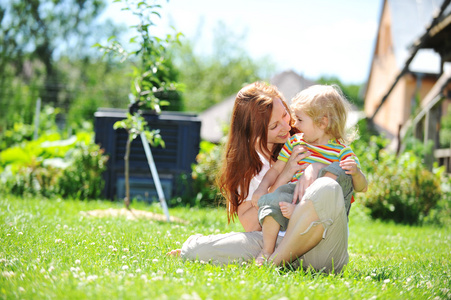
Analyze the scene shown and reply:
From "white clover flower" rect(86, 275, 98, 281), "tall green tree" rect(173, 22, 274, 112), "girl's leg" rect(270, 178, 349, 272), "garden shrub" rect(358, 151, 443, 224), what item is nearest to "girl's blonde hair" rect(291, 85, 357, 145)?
"girl's leg" rect(270, 178, 349, 272)

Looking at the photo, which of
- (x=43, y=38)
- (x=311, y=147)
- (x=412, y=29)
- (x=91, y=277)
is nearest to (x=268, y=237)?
(x=311, y=147)

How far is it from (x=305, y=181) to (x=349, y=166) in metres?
0.25

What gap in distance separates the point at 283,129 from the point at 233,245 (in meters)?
0.83

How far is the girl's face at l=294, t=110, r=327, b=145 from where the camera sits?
2818mm

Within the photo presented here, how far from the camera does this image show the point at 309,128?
9.28ft

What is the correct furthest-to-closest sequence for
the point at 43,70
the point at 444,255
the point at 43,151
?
the point at 43,70, the point at 43,151, the point at 444,255

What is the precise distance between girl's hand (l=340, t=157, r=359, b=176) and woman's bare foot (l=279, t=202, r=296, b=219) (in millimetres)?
342

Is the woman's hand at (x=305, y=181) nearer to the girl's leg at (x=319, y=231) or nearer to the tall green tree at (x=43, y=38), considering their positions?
the girl's leg at (x=319, y=231)

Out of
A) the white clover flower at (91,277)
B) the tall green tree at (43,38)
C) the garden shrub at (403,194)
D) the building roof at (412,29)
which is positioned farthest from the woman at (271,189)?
the tall green tree at (43,38)

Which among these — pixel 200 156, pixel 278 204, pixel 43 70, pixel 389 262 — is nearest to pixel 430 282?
pixel 389 262

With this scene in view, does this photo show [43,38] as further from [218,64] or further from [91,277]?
[91,277]

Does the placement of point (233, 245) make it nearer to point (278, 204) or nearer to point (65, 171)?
point (278, 204)

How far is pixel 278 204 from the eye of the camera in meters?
2.61

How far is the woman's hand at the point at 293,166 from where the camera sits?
2.79m
